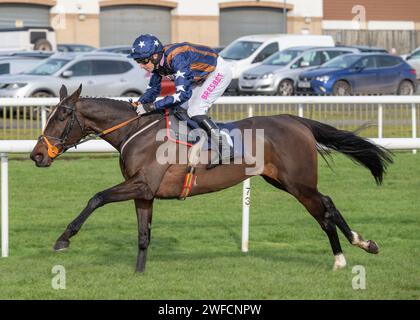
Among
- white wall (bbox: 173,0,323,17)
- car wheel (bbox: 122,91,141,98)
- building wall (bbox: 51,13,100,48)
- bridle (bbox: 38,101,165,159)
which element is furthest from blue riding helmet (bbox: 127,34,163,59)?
white wall (bbox: 173,0,323,17)

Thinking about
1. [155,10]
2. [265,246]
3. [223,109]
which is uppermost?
[155,10]

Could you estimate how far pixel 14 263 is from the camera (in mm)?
7922

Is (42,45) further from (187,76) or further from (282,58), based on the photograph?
(187,76)

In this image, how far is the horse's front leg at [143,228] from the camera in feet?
24.4

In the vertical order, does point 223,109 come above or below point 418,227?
above

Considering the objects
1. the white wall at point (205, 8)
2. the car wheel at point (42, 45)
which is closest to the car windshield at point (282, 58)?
the car wheel at point (42, 45)

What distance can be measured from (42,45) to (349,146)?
24.5 metres

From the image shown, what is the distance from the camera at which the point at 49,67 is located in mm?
21516

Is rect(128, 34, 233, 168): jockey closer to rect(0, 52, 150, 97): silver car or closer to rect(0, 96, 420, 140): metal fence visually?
rect(0, 96, 420, 140): metal fence

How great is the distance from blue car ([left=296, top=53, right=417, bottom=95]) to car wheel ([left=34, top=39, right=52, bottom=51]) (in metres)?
10.5

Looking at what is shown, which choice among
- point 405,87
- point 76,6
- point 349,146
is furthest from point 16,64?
point 349,146

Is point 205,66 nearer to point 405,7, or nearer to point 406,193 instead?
point 406,193
